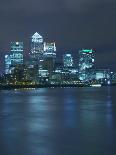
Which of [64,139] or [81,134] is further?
[81,134]

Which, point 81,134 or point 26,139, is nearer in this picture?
point 26,139

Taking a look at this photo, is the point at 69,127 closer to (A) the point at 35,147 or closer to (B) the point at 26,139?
(B) the point at 26,139

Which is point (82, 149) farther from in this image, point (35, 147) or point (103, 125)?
point (103, 125)

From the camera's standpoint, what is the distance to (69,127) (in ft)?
131

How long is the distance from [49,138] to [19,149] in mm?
4723

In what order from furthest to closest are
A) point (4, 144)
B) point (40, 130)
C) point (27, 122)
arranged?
point (27, 122)
point (40, 130)
point (4, 144)

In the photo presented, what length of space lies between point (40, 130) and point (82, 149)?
9707mm

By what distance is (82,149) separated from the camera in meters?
28.0

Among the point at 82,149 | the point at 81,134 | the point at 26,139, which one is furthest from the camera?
the point at 81,134

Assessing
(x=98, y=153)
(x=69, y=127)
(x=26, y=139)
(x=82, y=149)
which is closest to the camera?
(x=98, y=153)

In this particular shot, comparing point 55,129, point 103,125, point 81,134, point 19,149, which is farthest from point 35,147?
point 103,125

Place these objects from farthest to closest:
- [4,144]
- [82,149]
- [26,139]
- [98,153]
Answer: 1. [26,139]
2. [4,144]
3. [82,149]
4. [98,153]

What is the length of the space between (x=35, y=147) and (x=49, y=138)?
3.78 metres

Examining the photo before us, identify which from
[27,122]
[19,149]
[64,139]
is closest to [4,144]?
[19,149]
